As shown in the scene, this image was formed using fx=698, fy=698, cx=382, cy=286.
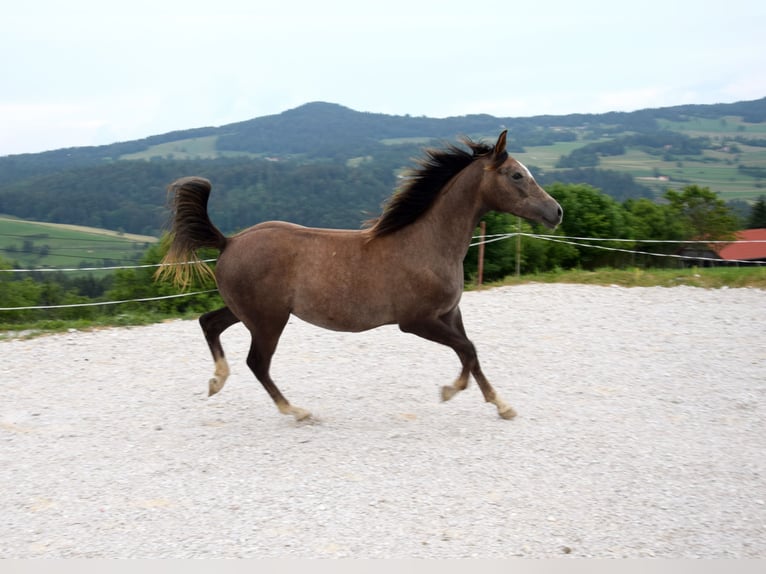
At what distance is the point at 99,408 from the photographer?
6027mm

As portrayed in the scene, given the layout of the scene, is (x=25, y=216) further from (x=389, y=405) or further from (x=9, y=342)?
(x=389, y=405)

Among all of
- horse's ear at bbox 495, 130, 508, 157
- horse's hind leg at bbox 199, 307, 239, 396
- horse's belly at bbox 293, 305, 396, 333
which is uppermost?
horse's ear at bbox 495, 130, 508, 157

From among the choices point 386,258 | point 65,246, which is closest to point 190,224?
point 386,258

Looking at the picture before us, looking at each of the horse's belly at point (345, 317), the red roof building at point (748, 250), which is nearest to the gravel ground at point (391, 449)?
the horse's belly at point (345, 317)

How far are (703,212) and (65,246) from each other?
3330 centimetres

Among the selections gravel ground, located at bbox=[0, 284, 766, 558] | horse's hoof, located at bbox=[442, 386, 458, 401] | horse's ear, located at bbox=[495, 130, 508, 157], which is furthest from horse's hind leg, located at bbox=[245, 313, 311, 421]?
horse's ear, located at bbox=[495, 130, 508, 157]

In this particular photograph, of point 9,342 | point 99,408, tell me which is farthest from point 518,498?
point 9,342

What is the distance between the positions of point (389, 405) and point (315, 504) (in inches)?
84.8

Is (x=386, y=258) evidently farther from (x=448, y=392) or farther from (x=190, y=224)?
(x=190, y=224)

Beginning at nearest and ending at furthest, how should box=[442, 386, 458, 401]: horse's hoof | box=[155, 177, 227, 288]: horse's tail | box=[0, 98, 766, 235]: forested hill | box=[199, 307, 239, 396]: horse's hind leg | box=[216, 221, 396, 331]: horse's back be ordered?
box=[216, 221, 396, 331]: horse's back
box=[442, 386, 458, 401]: horse's hoof
box=[155, 177, 227, 288]: horse's tail
box=[199, 307, 239, 396]: horse's hind leg
box=[0, 98, 766, 235]: forested hill

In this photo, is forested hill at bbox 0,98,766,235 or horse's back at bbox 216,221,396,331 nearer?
Answer: horse's back at bbox 216,221,396,331

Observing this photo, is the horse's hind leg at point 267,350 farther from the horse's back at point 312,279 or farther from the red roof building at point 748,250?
the red roof building at point 748,250

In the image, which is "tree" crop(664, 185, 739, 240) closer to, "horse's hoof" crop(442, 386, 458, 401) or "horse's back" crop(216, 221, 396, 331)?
"horse's hoof" crop(442, 386, 458, 401)

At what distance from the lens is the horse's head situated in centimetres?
527
